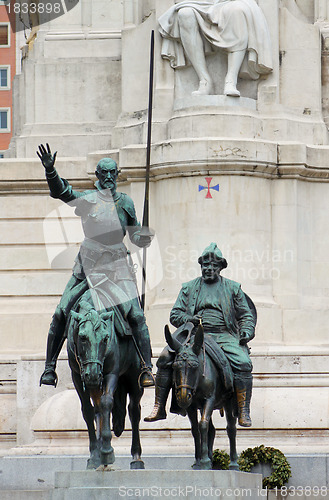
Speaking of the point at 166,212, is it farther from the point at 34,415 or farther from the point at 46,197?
the point at 34,415

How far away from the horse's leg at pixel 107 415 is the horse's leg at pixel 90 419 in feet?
1.36

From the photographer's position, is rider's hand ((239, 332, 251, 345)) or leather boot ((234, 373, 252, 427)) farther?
rider's hand ((239, 332, 251, 345))

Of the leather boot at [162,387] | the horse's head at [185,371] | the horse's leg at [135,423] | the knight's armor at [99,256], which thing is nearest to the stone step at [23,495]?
the knight's armor at [99,256]

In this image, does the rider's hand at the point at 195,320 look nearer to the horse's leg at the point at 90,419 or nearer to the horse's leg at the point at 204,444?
the horse's leg at the point at 204,444

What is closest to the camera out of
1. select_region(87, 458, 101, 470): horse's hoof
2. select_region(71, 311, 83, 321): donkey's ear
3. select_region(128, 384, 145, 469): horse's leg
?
select_region(71, 311, 83, 321): donkey's ear

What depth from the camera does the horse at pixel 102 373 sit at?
2133 cm

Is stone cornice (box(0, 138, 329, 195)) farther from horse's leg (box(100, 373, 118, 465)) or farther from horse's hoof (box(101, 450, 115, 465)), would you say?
horse's hoof (box(101, 450, 115, 465))

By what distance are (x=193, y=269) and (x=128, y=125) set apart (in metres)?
3.27

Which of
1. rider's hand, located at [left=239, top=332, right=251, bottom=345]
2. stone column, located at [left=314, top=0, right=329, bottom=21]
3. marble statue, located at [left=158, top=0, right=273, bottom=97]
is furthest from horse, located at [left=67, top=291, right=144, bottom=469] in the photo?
stone column, located at [left=314, top=0, right=329, bottom=21]

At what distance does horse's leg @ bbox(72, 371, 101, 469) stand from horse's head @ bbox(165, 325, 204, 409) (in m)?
1.22

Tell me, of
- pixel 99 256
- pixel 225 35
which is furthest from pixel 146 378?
pixel 225 35

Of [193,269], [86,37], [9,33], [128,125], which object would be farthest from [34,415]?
[9,33]

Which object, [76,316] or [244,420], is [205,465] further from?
[76,316]

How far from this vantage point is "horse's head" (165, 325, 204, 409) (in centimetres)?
2175
